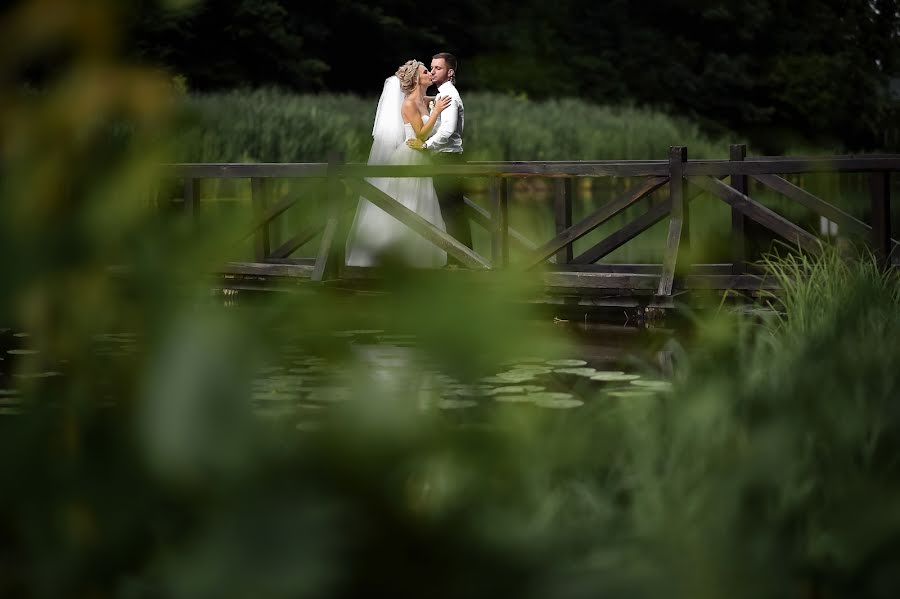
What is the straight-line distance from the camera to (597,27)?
44875 millimetres

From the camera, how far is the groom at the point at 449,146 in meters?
10.9

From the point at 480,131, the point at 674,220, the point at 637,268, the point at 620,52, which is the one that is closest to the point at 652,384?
the point at 674,220

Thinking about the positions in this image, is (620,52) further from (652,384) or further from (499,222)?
(652,384)

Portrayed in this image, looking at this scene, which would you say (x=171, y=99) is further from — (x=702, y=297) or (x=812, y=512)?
(x=702, y=297)

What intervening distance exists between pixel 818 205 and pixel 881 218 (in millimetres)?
353

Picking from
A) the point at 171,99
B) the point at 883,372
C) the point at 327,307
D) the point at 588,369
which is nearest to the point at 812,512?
the point at 883,372

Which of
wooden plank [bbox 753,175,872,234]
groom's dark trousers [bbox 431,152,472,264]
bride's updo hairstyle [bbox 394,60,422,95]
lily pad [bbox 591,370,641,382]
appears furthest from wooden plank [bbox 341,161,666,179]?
lily pad [bbox 591,370,641,382]

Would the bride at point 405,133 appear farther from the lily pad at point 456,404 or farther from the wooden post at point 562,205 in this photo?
the lily pad at point 456,404

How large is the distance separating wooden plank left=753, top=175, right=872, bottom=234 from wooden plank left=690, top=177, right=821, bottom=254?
5.4 inches

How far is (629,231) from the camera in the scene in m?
9.68

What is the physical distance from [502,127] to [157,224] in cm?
2689

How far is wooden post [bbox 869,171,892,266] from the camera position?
8484 mm

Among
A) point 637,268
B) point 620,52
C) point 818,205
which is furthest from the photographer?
point 620,52

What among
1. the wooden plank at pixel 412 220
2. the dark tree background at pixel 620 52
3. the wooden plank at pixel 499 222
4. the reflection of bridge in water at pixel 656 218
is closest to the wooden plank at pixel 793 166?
the reflection of bridge in water at pixel 656 218
